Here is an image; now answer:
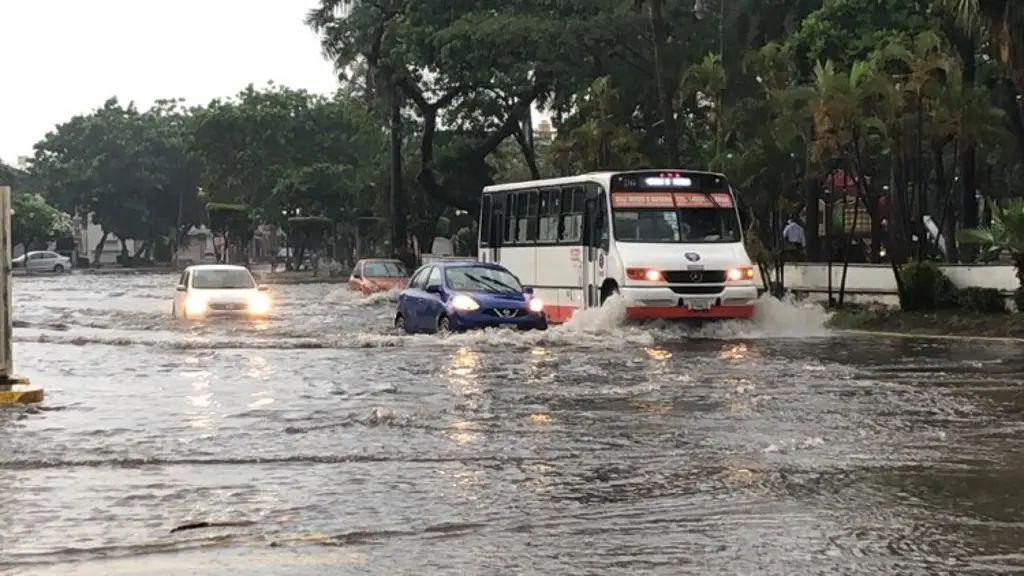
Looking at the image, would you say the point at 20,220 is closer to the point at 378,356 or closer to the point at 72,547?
the point at 378,356

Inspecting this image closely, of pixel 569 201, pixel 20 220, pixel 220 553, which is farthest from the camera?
pixel 20 220

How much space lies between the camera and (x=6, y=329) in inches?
547

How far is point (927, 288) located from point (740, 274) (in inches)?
176

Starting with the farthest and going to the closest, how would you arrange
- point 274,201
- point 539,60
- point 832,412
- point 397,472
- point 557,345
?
point 274,201 < point 539,60 < point 557,345 < point 832,412 < point 397,472

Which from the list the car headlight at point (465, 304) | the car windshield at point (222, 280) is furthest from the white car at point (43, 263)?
the car headlight at point (465, 304)

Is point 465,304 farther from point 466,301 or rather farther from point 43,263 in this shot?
point 43,263

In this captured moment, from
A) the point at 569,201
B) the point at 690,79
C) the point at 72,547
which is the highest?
the point at 690,79

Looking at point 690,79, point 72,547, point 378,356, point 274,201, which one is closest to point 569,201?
point 378,356

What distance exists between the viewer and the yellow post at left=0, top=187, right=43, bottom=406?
538 inches

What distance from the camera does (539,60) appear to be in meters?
41.0

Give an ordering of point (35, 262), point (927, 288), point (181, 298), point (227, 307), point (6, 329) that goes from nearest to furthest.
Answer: point (6, 329) < point (927, 288) < point (227, 307) < point (181, 298) < point (35, 262)

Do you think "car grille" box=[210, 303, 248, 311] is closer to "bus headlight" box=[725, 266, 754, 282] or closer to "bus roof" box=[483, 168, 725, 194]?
"bus roof" box=[483, 168, 725, 194]

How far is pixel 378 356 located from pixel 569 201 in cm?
719

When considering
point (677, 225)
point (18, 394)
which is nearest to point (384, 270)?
point (677, 225)
